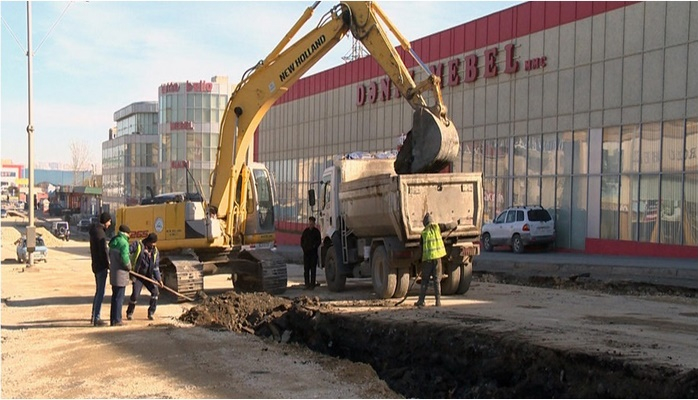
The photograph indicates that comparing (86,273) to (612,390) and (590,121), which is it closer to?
(590,121)

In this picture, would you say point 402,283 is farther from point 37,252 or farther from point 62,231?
point 62,231

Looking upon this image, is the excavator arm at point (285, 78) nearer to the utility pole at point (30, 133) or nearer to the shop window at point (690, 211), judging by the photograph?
the utility pole at point (30, 133)

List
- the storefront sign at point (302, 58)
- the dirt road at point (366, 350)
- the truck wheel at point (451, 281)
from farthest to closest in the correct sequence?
the storefront sign at point (302, 58), the truck wheel at point (451, 281), the dirt road at point (366, 350)

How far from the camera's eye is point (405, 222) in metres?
14.0

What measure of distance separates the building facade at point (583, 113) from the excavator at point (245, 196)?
575 inches

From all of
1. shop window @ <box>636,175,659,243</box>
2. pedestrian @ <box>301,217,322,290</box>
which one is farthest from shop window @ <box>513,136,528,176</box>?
pedestrian @ <box>301,217,322,290</box>

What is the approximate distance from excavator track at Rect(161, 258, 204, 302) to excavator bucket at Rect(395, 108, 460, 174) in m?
5.18

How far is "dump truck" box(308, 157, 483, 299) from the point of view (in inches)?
556

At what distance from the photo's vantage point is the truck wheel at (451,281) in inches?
603

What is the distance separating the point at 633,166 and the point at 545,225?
4676 millimetres

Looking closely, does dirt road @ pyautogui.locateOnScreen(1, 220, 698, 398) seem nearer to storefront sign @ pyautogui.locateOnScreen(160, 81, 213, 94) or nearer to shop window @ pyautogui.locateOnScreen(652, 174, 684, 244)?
shop window @ pyautogui.locateOnScreen(652, 174, 684, 244)

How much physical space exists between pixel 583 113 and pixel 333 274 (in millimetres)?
18032

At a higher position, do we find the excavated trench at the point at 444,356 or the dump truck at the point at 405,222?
the dump truck at the point at 405,222

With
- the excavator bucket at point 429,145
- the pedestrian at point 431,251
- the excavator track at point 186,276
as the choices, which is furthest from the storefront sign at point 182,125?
the pedestrian at point 431,251
